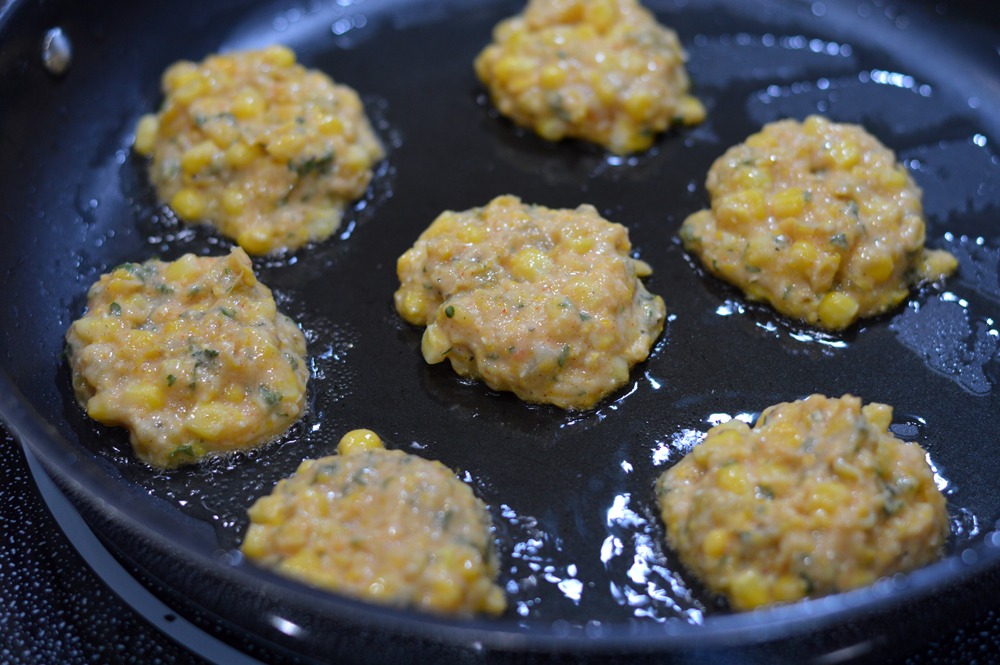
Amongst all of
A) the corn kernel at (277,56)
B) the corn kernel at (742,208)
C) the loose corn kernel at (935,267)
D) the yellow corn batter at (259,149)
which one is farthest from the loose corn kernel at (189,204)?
the loose corn kernel at (935,267)

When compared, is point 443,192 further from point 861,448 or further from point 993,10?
point 993,10

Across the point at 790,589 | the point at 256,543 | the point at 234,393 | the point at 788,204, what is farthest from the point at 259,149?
the point at 790,589

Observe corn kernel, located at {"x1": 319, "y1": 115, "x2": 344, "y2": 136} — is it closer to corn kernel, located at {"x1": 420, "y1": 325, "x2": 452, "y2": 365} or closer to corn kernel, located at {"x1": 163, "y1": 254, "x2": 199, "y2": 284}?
corn kernel, located at {"x1": 163, "y1": 254, "x2": 199, "y2": 284}

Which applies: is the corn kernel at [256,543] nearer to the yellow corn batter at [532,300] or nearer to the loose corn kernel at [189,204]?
the yellow corn batter at [532,300]

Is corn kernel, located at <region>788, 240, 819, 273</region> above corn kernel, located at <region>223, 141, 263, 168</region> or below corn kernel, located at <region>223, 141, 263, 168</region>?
below

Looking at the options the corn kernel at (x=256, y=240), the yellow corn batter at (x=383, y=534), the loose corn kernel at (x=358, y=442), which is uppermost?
the corn kernel at (x=256, y=240)

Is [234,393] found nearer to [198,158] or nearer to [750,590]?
[198,158]

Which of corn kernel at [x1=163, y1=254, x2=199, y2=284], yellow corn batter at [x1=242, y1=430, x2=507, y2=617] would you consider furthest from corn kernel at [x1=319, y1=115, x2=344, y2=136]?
yellow corn batter at [x1=242, y1=430, x2=507, y2=617]
